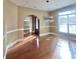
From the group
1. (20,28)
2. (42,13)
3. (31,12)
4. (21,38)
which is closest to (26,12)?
(31,12)

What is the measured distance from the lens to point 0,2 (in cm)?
115

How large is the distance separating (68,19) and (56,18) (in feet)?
7.47

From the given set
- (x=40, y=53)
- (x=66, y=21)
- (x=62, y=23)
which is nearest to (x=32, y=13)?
(x=62, y=23)

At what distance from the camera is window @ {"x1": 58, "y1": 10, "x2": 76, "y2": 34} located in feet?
28.0

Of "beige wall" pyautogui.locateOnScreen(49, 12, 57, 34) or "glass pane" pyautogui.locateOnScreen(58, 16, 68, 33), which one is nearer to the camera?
"glass pane" pyautogui.locateOnScreen(58, 16, 68, 33)

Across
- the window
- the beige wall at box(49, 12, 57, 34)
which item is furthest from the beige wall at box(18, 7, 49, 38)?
the window

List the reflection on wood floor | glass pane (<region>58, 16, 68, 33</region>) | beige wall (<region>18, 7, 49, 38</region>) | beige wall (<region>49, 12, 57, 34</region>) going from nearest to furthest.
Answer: the reflection on wood floor
beige wall (<region>18, 7, 49, 38</region>)
glass pane (<region>58, 16, 68, 33</region>)
beige wall (<region>49, 12, 57, 34</region>)

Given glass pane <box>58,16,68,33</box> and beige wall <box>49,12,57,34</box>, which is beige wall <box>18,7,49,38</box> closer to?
beige wall <box>49,12,57,34</box>

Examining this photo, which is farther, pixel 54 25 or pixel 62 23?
pixel 54 25

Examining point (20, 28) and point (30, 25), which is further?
point (30, 25)

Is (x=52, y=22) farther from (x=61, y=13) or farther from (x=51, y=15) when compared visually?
(x=61, y=13)

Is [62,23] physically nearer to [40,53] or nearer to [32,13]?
[32,13]

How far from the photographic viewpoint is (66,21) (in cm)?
953

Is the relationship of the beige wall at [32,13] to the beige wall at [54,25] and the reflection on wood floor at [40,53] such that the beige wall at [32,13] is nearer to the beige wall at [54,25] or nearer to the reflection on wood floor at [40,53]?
the beige wall at [54,25]
